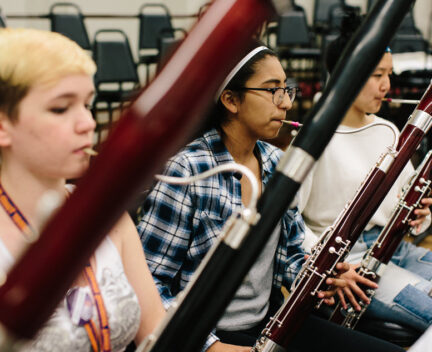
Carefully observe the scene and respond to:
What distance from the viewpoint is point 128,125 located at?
0.27 metres

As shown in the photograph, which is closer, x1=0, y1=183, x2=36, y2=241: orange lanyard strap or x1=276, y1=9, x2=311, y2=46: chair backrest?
x1=0, y1=183, x2=36, y2=241: orange lanyard strap

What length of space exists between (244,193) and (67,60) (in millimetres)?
858

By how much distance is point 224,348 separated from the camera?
1.22 m

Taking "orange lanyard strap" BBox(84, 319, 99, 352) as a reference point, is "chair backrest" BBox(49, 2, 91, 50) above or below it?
below

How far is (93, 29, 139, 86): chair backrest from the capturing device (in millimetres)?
4328

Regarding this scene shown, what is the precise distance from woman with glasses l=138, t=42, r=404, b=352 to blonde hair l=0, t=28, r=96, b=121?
0.62 metres

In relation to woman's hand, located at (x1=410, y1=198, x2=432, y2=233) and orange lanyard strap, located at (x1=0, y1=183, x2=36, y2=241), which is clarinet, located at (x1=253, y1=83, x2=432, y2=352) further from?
orange lanyard strap, located at (x1=0, y1=183, x2=36, y2=241)

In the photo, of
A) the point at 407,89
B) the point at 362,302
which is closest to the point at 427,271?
the point at 362,302

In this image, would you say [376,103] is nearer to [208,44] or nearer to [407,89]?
[208,44]

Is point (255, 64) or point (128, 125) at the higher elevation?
point (128, 125)

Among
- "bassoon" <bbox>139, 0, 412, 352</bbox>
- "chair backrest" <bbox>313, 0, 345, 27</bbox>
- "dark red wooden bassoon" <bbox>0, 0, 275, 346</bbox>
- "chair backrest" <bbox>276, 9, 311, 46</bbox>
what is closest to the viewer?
"dark red wooden bassoon" <bbox>0, 0, 275, 346</bbox>

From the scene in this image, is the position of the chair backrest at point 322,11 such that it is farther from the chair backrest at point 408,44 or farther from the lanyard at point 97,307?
the lanyard at point 97,307

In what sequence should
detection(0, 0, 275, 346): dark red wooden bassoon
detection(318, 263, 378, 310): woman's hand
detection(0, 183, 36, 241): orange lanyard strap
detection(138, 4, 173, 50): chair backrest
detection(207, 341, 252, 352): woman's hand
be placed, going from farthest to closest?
1. detection(138, 4, 173, 50): chair backrest
2. detection(318, 263, 378, 310): woman's hand
3. detection(207, 341, 252, 352): woman's hand
4. detection(0, 183, 36, 241): orange lanyard strap
5. detection(0, 0, 275, 346): dark red wooden bassoon

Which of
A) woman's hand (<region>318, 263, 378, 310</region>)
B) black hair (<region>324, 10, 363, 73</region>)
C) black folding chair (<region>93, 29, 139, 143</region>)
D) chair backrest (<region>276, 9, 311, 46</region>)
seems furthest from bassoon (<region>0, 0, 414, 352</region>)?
chair backrest (<region>276, 9, 311, 46</region>)
